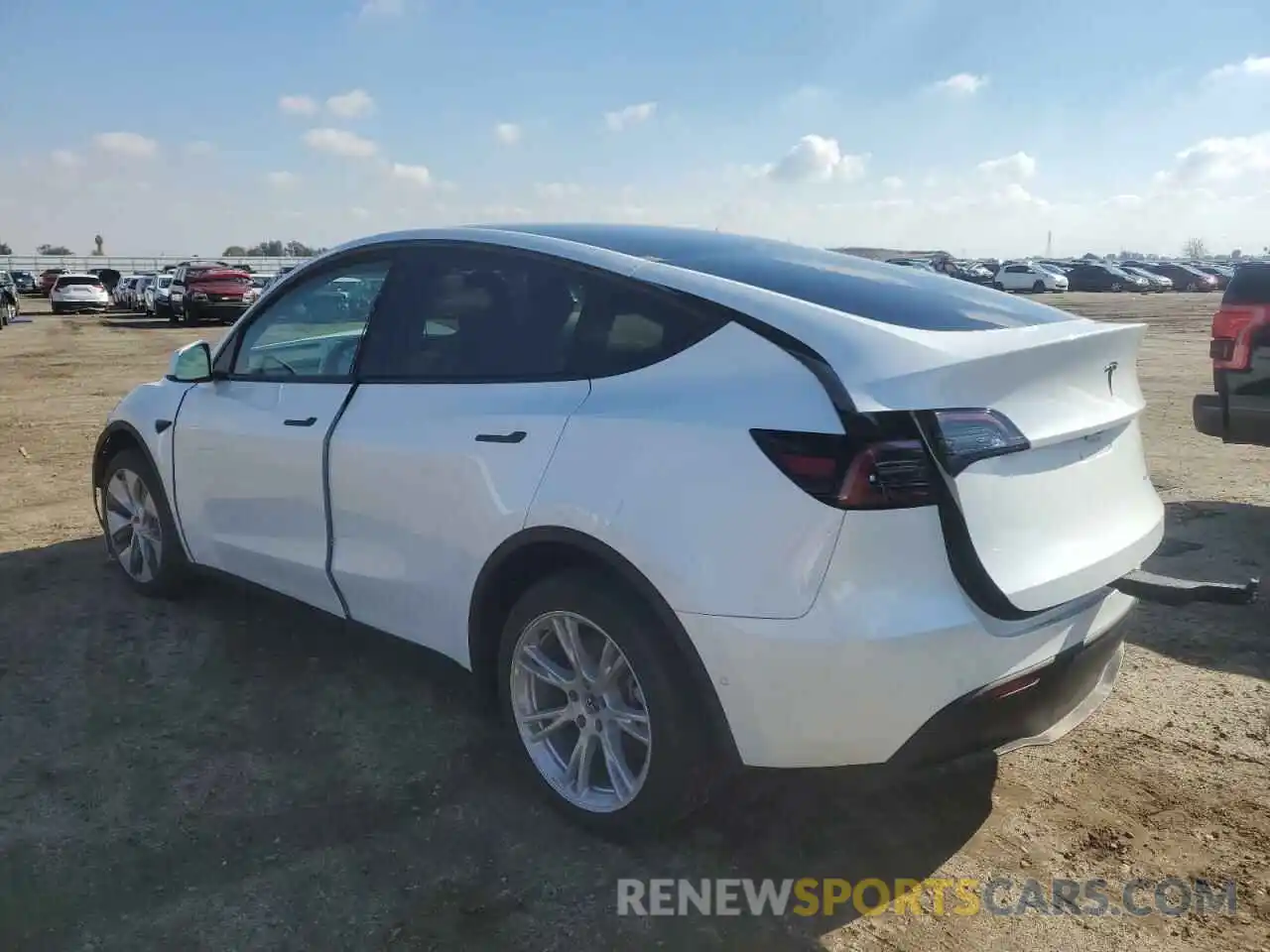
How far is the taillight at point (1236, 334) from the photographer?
234 inches

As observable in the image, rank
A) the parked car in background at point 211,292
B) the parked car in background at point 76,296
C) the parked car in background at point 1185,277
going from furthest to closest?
→ the parked car in background at point 1185,277 → the parked car in background at point 76,296 → the parked car in background at point 211,292

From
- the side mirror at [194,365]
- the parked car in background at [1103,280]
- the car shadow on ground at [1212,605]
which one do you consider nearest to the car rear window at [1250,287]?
the car shadow on ground at [1212,605]

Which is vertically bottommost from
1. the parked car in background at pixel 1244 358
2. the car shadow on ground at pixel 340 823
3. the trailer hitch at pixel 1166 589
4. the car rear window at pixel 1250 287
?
the car shadow on ground at pixel 340 823

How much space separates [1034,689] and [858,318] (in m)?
1.04

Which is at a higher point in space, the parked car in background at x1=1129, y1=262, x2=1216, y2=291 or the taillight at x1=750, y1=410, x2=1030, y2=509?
the taillight at x1=750, y1=410, x2=1030, y2=509

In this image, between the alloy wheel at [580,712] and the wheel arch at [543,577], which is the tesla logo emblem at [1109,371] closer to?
the wheel arch at [543,577]

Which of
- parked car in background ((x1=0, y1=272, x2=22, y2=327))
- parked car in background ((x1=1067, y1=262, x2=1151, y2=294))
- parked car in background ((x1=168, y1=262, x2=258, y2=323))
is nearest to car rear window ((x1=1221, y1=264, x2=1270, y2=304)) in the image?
parked car in background ((x1=168, y1=262, x2=258, y2=323))

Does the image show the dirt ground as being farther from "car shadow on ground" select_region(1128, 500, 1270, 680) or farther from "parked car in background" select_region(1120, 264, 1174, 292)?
"parked car in background" select_region(1120, 264, 1174, 292)

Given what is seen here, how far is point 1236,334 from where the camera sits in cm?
604

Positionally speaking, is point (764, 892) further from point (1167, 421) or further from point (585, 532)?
point (1167, 421)

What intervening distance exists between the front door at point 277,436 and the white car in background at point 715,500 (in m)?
0.03

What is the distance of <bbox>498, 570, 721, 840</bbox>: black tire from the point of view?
2.68m

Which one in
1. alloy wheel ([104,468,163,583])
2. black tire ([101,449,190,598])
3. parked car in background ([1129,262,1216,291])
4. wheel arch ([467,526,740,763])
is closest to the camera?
wheel arch ([467,526,740,763])

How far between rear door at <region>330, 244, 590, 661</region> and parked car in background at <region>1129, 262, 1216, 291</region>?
63558 millimetres
